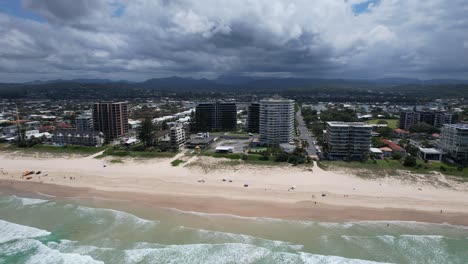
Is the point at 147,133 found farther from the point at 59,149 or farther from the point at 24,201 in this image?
the point at 24,201

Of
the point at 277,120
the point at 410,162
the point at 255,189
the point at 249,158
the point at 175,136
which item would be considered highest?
the point at 277,120

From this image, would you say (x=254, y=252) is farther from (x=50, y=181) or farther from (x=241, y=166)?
(x=50, y=181)

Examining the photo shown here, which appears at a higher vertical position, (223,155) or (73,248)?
(223,155)

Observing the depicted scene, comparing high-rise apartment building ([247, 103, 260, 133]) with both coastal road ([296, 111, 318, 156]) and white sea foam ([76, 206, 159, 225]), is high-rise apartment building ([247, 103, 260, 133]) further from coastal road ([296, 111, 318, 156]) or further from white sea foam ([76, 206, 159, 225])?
white sea foam ([76, 206, 159, 225])

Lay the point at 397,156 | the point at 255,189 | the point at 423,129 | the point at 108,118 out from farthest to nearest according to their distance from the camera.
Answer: the point at 423,129 → the point at 108,118 → the point at 397,156 → the point at 255,189

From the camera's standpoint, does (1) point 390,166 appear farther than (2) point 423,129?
No

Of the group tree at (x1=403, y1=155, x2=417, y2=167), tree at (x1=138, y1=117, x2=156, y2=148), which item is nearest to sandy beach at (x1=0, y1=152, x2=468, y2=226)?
tree at (x1=403, y1=155, x2=417, y2=167)

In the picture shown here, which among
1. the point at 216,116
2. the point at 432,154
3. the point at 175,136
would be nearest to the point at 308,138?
the point at 432,154

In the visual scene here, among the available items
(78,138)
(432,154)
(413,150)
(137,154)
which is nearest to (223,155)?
(137,154)

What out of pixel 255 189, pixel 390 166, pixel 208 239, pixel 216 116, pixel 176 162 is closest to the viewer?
pixel 208 239

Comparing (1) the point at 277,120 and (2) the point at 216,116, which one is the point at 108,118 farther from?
(1) the point at 277,120
